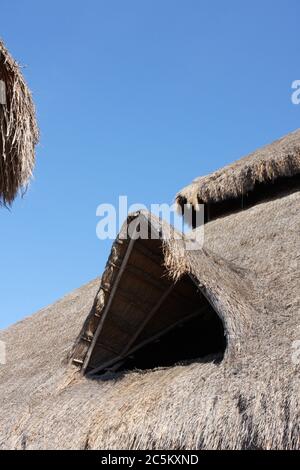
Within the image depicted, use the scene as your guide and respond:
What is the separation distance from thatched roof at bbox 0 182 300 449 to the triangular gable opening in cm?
2

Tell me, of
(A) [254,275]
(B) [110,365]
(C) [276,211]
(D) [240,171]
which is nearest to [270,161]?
(D) [240,171]

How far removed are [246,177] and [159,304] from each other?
4.92 meters

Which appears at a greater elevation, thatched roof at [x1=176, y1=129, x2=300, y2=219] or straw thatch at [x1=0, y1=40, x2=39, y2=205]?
thatched roof at [x1=176, y1=129, x2=300, y2=219]

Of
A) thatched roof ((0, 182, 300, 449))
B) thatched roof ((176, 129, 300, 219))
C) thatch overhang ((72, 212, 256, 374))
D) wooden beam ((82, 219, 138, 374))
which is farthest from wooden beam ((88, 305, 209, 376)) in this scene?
thatched roof ((176, 129, 300, 219))

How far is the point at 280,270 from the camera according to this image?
5.91 meters

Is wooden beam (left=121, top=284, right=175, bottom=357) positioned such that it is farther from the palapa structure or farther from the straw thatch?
the straw thatch

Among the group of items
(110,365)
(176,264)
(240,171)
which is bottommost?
(110,365)

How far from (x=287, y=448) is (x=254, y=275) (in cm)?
258

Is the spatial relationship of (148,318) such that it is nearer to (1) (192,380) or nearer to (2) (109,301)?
(2) (109,301)

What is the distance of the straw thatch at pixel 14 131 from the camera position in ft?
13.9

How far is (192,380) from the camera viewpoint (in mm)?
4691

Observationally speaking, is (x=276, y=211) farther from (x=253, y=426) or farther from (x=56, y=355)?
(x=253, y=426)

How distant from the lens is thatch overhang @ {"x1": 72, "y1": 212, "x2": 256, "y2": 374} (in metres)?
5.16

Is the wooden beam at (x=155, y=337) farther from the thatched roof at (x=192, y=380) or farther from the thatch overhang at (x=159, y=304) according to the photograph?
the thatched roof at (x=192, y=380)
